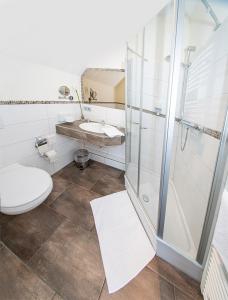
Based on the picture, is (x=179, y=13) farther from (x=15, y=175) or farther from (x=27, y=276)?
(x=27, y=276)

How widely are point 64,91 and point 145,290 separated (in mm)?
2247

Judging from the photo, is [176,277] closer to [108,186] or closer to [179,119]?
[108,186]

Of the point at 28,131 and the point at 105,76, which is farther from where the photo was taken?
the point at 105,76

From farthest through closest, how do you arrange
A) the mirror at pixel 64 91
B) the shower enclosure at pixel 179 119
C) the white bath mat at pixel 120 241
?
the mirror at pixel 64 91 → the white bath mat at pixel 120 241 → the shower enclosure at pixel 179 119

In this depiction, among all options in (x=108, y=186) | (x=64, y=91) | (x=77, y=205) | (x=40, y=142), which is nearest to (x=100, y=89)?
(x=64, y=91)

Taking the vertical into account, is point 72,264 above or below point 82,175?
below

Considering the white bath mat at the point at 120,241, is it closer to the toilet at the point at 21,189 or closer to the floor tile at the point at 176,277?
the floor tile at the point at 176,277

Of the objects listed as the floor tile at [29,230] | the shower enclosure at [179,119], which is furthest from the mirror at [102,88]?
the floor tile at [29,230]

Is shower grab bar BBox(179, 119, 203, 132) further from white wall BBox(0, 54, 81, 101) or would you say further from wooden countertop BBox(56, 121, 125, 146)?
white wall BBox(0, 54, 81, 101)

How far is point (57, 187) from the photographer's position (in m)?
1.93

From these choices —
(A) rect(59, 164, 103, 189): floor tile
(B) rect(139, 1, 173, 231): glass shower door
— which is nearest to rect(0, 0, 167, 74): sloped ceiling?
(B) rect(139, 1, 173, 231): glass shower door

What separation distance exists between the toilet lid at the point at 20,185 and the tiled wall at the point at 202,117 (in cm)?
126

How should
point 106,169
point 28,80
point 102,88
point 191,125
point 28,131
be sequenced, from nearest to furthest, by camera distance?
point 191,125, point 28,80, point 28,131, point 102,88, point 106,169

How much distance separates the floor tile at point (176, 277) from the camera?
3.12 feet
